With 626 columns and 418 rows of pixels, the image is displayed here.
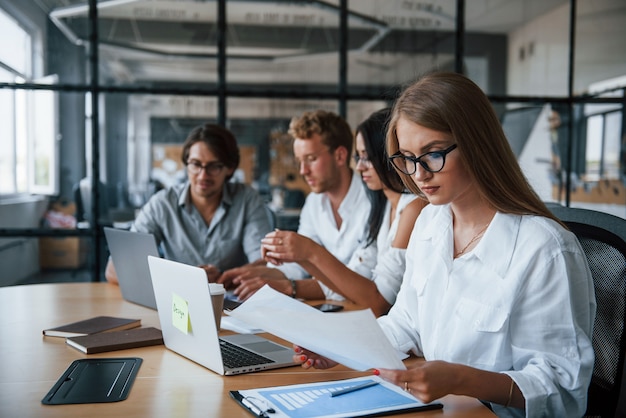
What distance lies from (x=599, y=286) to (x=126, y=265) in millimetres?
1466

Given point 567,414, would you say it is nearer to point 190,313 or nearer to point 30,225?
point 190,313

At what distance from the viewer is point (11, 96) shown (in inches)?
136

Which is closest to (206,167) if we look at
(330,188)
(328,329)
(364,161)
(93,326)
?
(330,188)

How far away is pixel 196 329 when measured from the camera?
4.47 feet

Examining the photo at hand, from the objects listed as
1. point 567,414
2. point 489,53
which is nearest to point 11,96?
point 489,53

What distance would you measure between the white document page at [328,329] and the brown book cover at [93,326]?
2.18 feet

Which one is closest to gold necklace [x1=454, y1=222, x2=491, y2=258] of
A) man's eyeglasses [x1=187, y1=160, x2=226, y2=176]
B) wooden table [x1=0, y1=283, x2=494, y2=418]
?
wooden table [x1=0, y1=283, x2=494, y2=418]

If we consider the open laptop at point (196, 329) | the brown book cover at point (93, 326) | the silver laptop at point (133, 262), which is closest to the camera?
the open laptop at point (196, 329)

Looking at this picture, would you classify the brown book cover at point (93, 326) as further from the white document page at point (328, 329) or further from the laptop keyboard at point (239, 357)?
the white document page at point (328, 329)

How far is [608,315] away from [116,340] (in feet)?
3.88

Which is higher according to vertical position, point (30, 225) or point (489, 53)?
point (489, 53)

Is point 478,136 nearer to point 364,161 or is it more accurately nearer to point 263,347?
point 263,347

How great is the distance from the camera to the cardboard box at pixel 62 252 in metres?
3.57

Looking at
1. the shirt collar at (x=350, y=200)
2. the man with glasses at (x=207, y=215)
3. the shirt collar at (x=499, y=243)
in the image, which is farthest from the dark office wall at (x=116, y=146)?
the shirt collar at (x=499, y=243)
